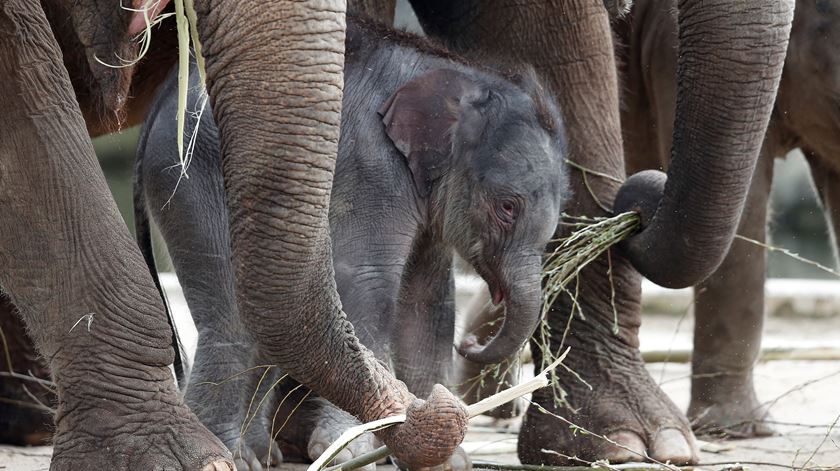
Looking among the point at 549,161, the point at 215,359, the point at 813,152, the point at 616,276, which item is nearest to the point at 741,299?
the point at 813,152

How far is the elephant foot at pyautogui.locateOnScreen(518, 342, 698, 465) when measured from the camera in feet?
12.7

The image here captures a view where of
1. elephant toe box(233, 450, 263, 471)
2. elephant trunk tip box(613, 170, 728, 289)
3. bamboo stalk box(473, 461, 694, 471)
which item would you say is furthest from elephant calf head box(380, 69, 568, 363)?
elephant toe box(233, 450, 263, 471)

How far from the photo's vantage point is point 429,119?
3.82m

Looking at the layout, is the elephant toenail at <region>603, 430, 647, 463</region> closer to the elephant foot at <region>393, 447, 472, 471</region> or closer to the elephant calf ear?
the elephant foot at <region>393, 447, 472, 471</region>

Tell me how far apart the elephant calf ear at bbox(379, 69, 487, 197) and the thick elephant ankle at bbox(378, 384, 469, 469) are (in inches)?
49.2

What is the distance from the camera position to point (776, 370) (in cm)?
695

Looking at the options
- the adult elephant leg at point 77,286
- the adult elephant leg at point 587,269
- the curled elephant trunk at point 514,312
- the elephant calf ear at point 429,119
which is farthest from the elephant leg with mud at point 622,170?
the adult elephant leg at point 77,286

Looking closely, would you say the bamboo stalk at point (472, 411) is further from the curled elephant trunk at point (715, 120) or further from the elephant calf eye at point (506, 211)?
the elephant calf eye at point (506, 211)

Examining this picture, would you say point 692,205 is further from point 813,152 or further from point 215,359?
point 813,152

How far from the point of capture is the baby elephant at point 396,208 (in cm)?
364

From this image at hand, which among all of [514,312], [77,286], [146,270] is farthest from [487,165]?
[77,286]

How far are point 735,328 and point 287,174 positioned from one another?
2.93m

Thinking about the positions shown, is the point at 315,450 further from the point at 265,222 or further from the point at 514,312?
the point at 265,222

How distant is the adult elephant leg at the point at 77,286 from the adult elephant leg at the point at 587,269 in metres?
1.37
